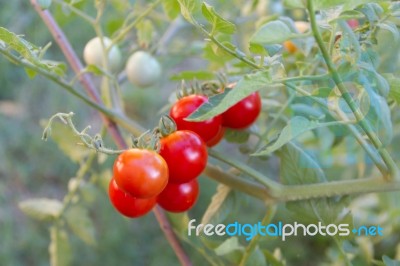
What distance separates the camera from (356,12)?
15.0 inches

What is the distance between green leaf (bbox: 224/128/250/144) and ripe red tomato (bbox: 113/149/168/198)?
0.52 ft

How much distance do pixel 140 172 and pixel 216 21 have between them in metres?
0.11

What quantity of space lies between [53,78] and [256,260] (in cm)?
23

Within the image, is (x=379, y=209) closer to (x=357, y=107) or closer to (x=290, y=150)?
(x=290, y=150)

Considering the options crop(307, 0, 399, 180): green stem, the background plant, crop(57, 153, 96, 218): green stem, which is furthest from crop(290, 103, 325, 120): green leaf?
crop(57, 153, 96, 218): green stem

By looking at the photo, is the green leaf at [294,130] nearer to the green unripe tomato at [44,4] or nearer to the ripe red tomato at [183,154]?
the ripe red tomato at [183,154]

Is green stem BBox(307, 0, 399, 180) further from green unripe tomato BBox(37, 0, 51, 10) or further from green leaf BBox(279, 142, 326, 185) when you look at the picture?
green unripe tomato BBox(37, 0, 51, 10)

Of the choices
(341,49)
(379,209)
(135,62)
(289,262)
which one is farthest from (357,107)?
(289,262)

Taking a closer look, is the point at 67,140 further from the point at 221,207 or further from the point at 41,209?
the point at 221,207

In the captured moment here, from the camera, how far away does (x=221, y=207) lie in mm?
544

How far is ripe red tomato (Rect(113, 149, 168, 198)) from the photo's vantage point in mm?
413

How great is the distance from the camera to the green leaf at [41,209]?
71 centimetres

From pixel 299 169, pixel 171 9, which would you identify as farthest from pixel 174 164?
pixel 171 9

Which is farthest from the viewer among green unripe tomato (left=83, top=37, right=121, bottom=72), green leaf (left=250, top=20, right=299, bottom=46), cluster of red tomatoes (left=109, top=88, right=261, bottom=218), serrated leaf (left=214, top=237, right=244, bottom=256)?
green unripe tomato (left=83, top=37, right=121, bottom=72)
